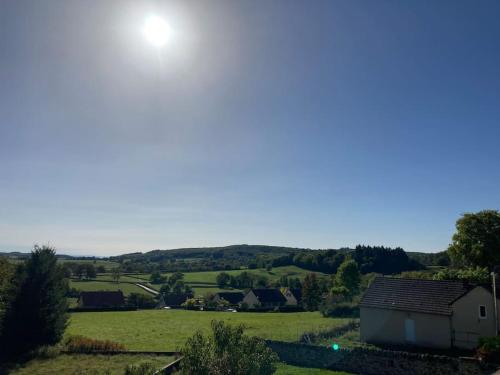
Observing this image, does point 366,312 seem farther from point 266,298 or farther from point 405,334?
point 266,298

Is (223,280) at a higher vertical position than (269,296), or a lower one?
higher

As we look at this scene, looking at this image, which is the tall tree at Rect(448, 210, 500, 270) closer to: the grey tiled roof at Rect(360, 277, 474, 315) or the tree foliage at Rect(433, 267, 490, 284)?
the tree foliage at Rect(433, 267, 490, 284)

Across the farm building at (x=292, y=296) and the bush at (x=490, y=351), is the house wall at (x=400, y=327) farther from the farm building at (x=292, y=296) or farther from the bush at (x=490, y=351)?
the farm building at (x=292, y=296)

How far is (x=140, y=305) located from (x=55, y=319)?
1583 inches

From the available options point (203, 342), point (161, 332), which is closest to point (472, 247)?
point (161, 332)

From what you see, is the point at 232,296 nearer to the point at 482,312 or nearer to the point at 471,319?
the point at 471,319

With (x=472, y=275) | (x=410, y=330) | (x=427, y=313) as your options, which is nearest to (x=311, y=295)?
(x=472, y=275)

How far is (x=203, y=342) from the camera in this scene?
13.0m

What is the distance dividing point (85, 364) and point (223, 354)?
17055 mm

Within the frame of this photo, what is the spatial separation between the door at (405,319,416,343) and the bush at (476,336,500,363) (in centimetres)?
752

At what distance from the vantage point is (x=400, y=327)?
1185 inches

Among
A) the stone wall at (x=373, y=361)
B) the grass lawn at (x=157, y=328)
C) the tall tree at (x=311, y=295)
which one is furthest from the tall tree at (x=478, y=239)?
the tall tree at (x=311, y=295)

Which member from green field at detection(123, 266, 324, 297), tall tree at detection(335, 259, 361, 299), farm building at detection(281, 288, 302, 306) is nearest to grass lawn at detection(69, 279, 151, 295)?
green field at detection(123, 266, 324, 297)

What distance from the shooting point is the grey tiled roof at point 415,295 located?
29000mm
